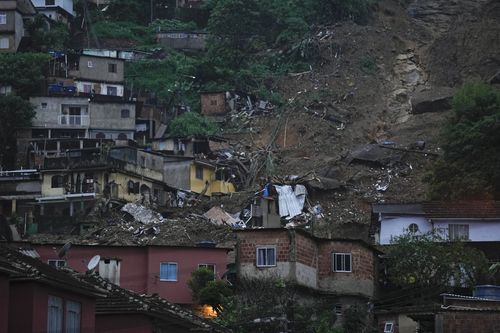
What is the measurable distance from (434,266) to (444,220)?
6490 mm

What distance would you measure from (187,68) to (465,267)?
1734 inches

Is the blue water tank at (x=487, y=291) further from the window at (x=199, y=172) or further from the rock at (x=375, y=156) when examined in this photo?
the window at (x=199, y=172)

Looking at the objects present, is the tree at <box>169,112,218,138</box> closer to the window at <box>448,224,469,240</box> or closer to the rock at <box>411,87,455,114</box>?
the rock at <box>411,87,455,114</box>

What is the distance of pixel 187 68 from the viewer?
90.4 meters

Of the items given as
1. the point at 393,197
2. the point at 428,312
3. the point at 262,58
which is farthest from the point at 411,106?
the point at 428,312

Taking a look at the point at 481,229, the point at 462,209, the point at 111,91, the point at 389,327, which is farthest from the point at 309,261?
the point at 111,91

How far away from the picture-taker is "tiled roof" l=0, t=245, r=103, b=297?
20.5 metres

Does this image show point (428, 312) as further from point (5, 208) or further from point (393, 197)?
point (5, 208)

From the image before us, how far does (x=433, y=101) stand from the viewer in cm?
8419

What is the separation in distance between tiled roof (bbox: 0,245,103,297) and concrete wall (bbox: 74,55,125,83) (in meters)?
62.4

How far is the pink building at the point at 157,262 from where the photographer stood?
4784 cm

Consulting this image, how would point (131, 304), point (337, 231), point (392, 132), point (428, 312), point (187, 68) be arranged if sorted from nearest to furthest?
point (131, 304) < point (428, 312) < point (337, 231) < point (392, 132) < point (187, 68)

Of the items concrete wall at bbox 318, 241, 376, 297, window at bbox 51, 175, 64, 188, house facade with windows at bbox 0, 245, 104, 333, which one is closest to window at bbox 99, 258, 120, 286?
concrete wall at bbox 318, 241, 376, 297

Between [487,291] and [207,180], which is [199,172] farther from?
[487,291]
